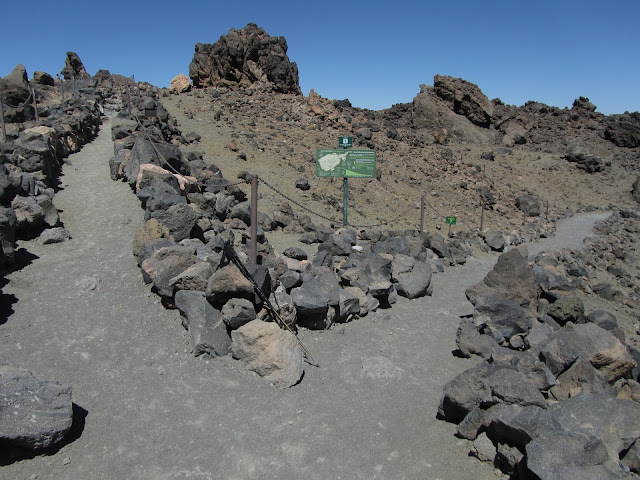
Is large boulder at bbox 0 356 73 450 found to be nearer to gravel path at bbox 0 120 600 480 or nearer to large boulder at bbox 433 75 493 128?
gravel path at bbox 0 120 600 480

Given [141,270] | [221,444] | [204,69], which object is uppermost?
[204,69]

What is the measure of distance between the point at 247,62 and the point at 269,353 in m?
25.9

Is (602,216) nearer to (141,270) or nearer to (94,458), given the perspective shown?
(141,270)

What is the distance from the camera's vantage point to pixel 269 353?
5852mm

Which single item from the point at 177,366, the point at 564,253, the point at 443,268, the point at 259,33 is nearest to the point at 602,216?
the point at 564,253

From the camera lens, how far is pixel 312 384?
5934mm

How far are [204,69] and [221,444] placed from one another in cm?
2847

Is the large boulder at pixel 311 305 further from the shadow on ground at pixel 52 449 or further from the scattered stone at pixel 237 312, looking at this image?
the shadow on ground at pixel 52 449

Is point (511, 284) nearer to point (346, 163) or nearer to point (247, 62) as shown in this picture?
point (346, 163)

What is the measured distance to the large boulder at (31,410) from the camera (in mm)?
3945

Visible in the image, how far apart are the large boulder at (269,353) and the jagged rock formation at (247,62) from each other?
2466 cm

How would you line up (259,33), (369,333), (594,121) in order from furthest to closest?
(594,121) → (259,33) → (369,333)

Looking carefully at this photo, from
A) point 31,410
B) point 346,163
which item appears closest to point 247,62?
point 346,163

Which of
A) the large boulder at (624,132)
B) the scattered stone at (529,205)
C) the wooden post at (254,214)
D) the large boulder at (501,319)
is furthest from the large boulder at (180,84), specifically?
the large boulder at (624,132)
